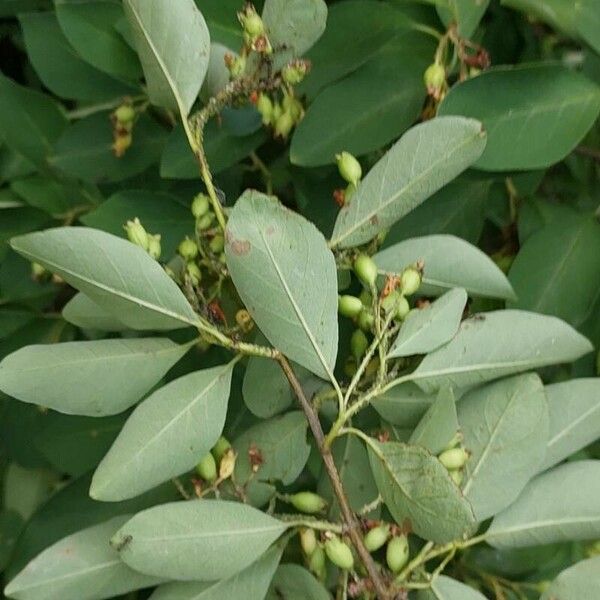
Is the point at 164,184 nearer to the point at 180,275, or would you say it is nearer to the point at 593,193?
the point at 180,275

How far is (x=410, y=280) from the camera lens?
0.61 metres

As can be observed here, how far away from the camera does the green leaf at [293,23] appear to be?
627 mm

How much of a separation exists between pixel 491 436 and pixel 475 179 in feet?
0.84

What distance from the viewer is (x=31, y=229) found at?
0.96 meters

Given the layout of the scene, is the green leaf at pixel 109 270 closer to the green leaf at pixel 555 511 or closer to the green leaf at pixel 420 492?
the green leaf at pixel 420 492

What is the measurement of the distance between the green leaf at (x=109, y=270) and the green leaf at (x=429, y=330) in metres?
0.15

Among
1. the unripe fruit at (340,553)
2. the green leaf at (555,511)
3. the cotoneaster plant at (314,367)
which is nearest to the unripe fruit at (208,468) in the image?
the cotoneaster plant at (314,367)

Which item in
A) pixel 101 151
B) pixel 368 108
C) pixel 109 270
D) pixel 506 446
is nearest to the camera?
pixel 109 270

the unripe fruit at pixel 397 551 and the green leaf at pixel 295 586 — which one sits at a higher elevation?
the unripe fruit at pixel 397 551

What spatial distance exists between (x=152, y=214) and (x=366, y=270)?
0.30 meters

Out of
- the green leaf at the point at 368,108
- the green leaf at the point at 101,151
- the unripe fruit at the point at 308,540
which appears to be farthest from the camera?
the green leaf at the point at 101,151

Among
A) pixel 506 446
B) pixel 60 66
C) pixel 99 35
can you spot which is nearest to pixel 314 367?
pixel 506 446

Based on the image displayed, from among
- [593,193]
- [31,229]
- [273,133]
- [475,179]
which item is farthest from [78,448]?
[593,193]

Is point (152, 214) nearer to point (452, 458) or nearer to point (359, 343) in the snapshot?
point (359, 343)
